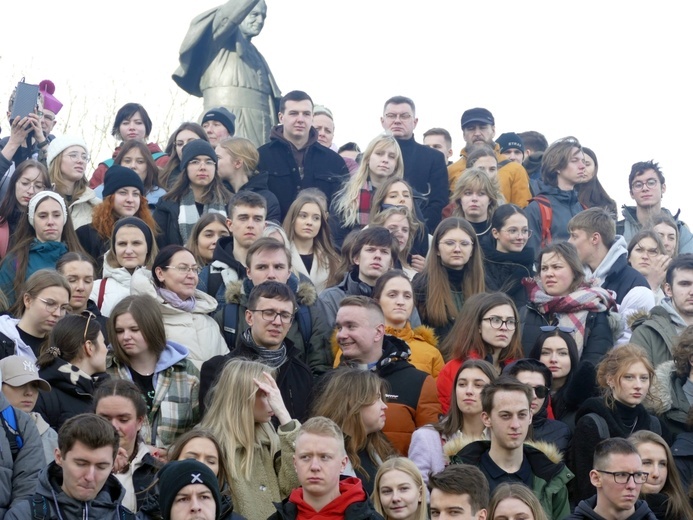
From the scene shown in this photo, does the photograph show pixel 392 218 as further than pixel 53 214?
Yes

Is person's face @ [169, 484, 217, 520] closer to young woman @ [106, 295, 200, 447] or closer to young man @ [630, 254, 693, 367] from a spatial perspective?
young woman @ [106, 295, 200, 447]

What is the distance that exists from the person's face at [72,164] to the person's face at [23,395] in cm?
401

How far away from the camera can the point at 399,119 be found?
13.6 metres

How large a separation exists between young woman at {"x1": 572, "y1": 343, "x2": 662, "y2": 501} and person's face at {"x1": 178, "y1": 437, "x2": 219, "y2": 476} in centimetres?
251

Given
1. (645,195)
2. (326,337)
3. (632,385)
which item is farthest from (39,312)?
(645,195)

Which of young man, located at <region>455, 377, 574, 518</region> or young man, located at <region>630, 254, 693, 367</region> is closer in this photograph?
young man, located at <region>455, 377, 574, 518</region>

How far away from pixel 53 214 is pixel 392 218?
2.76 m

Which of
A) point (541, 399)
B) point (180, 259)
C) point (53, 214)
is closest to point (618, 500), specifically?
point (541, 399)

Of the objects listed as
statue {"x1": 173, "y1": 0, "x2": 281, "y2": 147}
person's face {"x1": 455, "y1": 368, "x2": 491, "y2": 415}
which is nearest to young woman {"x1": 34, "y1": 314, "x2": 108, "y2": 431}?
person's face {"x1": 455, "y1": 368, "x2": 491, "y2": 415}

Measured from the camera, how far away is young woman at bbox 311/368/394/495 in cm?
866

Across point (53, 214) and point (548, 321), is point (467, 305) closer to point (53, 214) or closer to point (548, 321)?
point (548, 321)

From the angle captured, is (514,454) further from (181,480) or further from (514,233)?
(514,233)

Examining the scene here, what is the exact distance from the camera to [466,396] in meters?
9.00

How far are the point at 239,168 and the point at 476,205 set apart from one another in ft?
7.20
